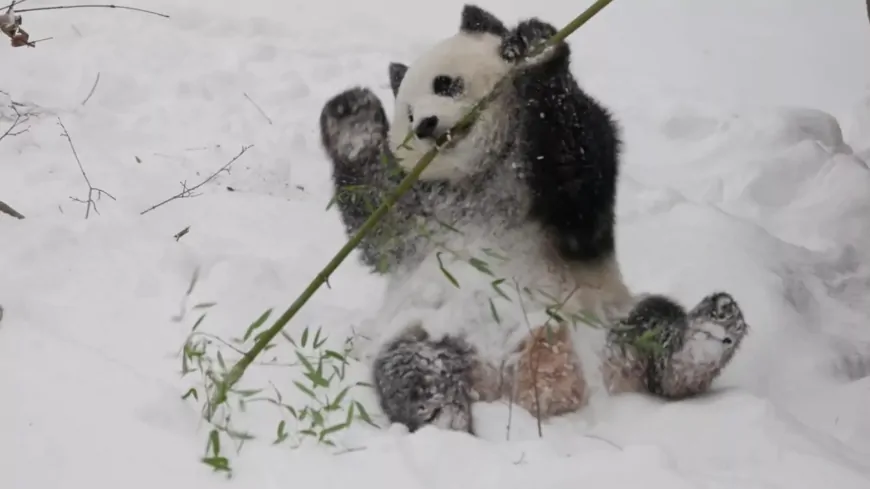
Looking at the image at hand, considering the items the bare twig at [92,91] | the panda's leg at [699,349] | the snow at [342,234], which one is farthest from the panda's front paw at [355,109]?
the bare twig at [92,91]

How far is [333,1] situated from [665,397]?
4.05 meters

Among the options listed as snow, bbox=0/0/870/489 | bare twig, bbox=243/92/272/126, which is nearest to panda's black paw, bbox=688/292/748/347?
snow, bbox=0/0/870/489

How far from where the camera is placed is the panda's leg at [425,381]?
1.75 meters

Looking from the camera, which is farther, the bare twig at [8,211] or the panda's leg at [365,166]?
the bare twig at [8,211]

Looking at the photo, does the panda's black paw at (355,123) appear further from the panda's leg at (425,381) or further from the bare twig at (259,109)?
the bare twig at (259,109)

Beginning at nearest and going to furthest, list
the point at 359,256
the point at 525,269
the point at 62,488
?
the point at 62,488 → the point at 525,269 → the point at 359,256

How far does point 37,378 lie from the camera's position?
5.17 feet

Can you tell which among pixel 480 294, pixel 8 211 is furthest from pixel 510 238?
pixel 8 211

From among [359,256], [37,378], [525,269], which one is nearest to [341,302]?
[359,256]

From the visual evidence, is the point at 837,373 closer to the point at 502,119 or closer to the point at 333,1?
the point at 502,119

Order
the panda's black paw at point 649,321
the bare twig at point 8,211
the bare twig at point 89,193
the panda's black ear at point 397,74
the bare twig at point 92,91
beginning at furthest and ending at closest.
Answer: the bare twig at point 92,91 < the bare twig at point 89,193 < the bare twig at point 8,211 < the panda's black ear at point 397,74 < the panda's black paw at point 649,321

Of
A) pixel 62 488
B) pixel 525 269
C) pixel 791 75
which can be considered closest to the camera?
pixel 62 488

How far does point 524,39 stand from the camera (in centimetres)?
209

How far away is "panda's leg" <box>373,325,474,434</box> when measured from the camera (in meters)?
1.75
